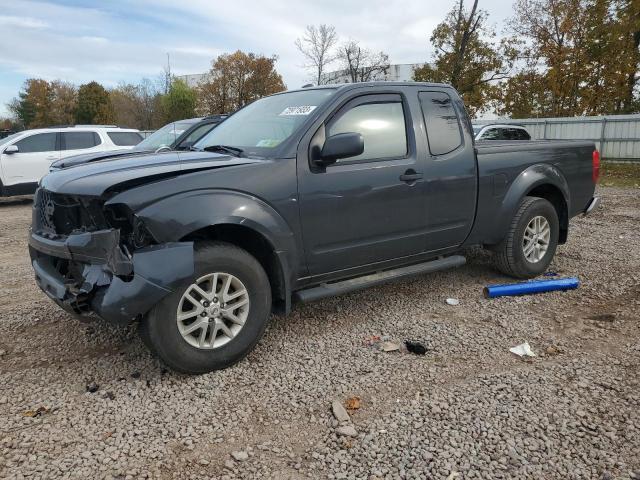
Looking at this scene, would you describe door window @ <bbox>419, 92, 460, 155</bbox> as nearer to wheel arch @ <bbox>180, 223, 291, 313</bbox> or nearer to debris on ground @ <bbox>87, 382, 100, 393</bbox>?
wheel arch @ <bbox>180, 223, 291, 313</bbox>

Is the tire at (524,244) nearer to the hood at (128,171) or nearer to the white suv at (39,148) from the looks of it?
the hood at (128,171)

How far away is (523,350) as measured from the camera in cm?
360

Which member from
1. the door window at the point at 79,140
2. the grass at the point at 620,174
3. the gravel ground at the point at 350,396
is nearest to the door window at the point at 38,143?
the door window at the point at 79,140

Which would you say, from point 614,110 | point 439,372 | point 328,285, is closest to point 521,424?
point 439,372

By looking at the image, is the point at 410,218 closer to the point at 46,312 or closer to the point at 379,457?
the point at 379,457

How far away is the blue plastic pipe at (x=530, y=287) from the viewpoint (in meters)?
4.66

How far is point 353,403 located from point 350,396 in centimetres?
9

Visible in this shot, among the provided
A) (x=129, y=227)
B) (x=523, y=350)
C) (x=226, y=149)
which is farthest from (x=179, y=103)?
(x=523, y=350)

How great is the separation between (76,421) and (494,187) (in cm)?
383

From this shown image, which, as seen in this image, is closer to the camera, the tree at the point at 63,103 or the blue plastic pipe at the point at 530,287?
the blue plastic pipe at the point at 530,287

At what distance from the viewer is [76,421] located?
2779mm

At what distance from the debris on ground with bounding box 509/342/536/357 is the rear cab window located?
1146 centimetres

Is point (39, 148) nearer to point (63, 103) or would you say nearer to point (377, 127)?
point (377, 127)

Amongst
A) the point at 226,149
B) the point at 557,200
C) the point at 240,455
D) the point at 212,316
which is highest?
the point at 226,149
